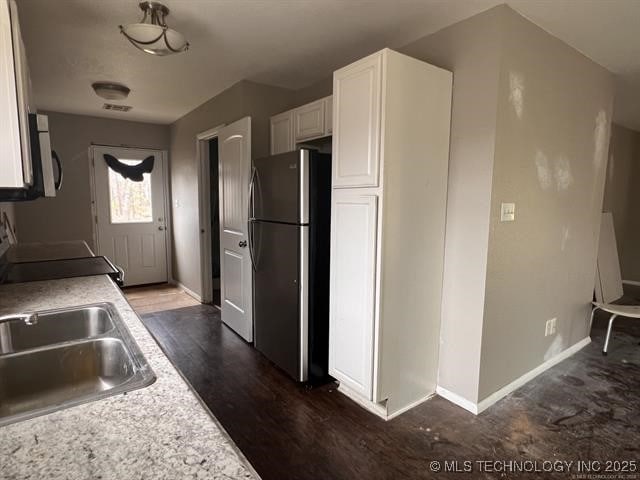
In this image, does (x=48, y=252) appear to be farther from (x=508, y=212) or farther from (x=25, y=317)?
(x=508, y=212)

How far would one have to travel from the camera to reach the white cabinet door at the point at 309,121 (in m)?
→ 2.77

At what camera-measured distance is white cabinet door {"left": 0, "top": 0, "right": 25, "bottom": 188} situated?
98cm

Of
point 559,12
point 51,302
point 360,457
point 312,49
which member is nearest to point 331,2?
point 312,49

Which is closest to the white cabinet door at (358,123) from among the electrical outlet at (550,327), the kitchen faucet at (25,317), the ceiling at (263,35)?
the ceiling at (263,35)

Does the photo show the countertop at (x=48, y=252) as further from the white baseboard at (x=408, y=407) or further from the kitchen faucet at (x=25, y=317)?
the white baseboard at (x=408, y=407)

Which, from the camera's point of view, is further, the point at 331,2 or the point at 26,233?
the point at 26,233

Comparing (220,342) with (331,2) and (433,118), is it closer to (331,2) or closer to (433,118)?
(433,118)

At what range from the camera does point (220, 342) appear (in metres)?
3.28

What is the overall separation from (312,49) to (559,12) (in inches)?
61.6

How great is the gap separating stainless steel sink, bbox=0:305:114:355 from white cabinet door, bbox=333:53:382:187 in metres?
1.43

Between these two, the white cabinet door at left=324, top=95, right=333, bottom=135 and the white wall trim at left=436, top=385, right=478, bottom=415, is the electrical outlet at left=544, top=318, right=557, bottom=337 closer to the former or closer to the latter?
the white wall trim at left=436, top=385, right=478, bottom=415

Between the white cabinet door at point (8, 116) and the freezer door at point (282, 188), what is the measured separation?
156 centimetres

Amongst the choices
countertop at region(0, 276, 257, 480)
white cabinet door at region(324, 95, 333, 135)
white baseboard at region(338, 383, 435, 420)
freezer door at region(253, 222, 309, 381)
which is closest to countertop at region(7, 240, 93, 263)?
freezer door at region(253, 222, 309, 381)

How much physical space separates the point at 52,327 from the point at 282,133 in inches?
93.4
